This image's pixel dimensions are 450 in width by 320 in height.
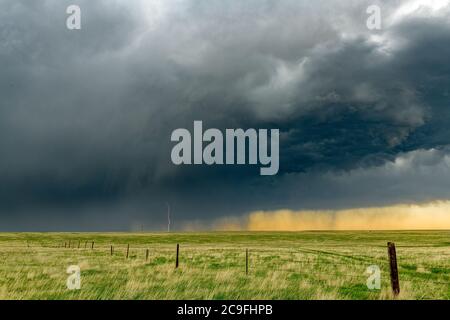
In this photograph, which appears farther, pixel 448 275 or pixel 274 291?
pixel 448 275

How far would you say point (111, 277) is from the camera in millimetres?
21625

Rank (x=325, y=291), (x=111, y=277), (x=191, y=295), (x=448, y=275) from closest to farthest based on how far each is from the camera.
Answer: (x=191, y=295) → (x=325, y=291) → (x=111, y=277) → (x=448, y=275)

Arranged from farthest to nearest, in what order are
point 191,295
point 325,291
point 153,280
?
point 153,280, point 325,291, point 191,295

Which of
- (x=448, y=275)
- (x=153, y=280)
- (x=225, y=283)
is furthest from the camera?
(x=448, y=275)
